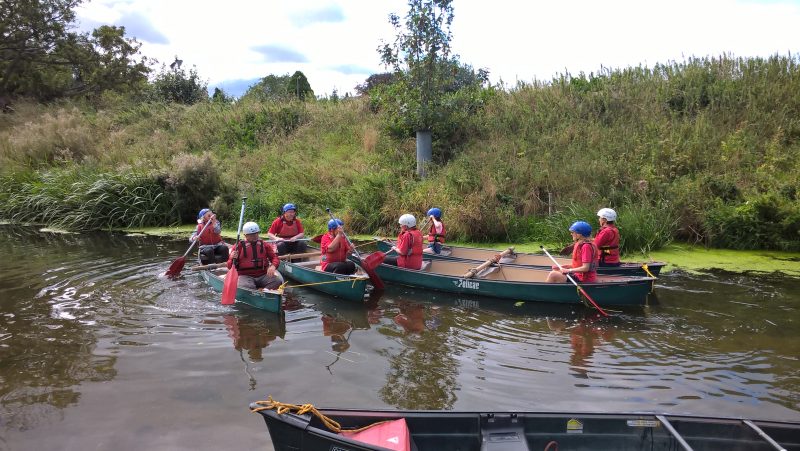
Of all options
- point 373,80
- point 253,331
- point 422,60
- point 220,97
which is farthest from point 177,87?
point 253,331

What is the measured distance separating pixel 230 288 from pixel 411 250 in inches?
131

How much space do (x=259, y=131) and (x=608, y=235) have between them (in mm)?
18679

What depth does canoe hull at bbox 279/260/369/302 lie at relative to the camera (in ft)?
30.6

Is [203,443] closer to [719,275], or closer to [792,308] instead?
[792,308]

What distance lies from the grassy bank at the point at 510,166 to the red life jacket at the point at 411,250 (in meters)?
3.88

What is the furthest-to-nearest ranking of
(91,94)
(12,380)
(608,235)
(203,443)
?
(91,94) < (608,235) < (12,380) < (203,443)

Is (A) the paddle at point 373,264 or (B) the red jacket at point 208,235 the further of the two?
(B) the red jacket at point 208,235

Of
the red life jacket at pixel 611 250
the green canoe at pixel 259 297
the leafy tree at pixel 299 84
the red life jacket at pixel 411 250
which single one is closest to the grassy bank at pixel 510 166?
the red life jacket at pixel 611 250

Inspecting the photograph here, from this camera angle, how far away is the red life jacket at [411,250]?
34.2 ft

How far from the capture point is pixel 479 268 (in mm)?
10055

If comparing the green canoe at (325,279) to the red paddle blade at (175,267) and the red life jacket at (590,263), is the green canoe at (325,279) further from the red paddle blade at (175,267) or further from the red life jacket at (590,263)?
the red life jacket at (590,263)

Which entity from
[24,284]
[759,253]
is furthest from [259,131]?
[759,253]

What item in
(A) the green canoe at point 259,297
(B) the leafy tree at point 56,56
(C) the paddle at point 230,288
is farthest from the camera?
(B) the leafy tree at point 56,56

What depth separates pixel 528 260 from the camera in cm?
1099
